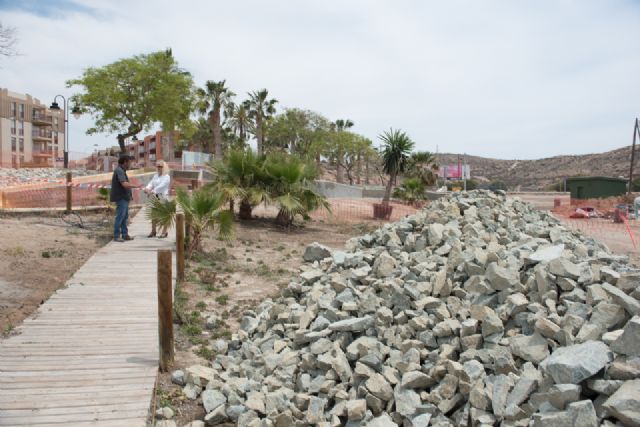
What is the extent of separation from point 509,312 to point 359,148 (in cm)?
6229

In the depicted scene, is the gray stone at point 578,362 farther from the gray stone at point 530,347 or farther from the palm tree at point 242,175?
the palm tree at point 242,175

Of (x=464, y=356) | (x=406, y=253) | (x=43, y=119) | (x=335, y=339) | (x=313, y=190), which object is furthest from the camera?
(x=43, y=119)

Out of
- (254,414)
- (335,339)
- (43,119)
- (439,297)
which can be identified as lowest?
(254,414)

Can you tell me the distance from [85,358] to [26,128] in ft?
285

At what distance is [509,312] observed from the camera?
4.54 meters

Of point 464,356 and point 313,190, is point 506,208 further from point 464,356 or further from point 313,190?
point 313,190

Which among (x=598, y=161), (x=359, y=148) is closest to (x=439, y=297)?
(x=359, y=148)

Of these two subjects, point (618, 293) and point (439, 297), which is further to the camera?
point (439, 297)

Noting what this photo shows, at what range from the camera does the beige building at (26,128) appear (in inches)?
2872

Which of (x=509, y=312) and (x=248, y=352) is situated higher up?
(x=509, y=312)

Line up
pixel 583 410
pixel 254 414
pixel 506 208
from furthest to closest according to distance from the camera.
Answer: pixel 506 208 < pixel 254 414 < pixel 583 410

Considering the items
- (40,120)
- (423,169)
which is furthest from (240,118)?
(40,120)

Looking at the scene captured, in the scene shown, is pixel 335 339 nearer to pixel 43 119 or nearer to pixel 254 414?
pixel 254 414

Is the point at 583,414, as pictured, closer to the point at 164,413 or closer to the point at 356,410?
the point at 356,410
